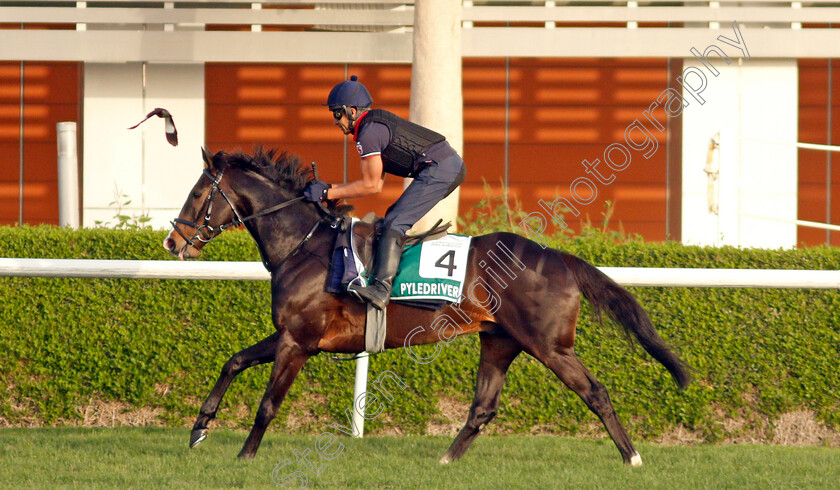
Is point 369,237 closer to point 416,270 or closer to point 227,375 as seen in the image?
point 416,270

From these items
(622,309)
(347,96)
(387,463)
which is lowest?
(387,463)

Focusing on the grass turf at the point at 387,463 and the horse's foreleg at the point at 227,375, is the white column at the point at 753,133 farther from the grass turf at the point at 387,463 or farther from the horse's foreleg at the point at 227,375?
the horse's foreleg at the point at 227,375

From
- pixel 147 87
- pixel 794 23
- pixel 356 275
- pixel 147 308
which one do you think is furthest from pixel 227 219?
pixel 794 23

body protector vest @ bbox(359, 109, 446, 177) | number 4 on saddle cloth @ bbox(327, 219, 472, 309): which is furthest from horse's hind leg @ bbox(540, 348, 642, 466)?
body protector vest @ bbox(359, 109, 446, 177)

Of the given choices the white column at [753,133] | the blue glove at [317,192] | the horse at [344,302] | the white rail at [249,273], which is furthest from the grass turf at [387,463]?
the white column at [753,133]

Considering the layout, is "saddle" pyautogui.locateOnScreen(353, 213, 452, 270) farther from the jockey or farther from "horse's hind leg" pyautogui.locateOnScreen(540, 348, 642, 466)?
"horse's hind leg" pyautogui.locateOnScreen(540, 348, 642, 466)

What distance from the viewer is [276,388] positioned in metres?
4.73

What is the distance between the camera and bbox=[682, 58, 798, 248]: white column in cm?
1381

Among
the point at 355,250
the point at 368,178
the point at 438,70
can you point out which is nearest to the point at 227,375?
the point at 355,250

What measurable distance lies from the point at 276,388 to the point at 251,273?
89 cm

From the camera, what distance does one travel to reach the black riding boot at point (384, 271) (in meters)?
4.64

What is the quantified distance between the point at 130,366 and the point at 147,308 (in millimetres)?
366

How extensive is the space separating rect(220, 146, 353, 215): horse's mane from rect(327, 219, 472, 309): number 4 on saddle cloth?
0.35 meters

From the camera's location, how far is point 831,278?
5152 millimetres
